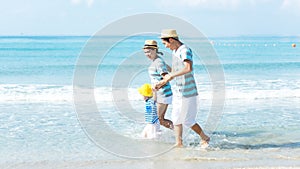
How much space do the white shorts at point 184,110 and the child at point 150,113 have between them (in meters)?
1.10

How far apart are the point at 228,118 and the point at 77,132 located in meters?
3.41

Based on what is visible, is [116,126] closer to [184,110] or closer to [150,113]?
[150,113]

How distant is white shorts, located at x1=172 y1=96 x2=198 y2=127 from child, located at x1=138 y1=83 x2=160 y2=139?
110 cm

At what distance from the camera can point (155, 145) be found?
760 cm

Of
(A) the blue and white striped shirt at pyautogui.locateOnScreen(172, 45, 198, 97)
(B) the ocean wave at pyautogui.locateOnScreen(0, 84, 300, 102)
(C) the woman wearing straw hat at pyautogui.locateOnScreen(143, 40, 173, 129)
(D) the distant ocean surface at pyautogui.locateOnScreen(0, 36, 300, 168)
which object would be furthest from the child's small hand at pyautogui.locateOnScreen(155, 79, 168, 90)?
(B) the ocean wave at pyautogui.locateOnScreen(0, 84, 300, 102)

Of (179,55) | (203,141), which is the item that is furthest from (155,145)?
(179,55)

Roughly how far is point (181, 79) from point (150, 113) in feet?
5.03

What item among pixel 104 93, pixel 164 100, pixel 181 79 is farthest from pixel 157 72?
pixel 104 93

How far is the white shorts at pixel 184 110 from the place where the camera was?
6.72 m

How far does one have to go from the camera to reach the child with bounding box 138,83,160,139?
791 centimetres

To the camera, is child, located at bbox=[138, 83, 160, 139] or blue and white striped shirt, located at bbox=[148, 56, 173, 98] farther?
child, located at bbox=[138, 83, 160, 139]

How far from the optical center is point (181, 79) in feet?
21.8

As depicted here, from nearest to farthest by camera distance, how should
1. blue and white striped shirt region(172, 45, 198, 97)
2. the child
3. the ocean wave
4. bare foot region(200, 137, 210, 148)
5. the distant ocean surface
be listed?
blue and white striped shirt region(172, 45, 198, 97) → the distant ocean surface → bare foot region(200, 137, 210, 148) → the child → the ocean wave

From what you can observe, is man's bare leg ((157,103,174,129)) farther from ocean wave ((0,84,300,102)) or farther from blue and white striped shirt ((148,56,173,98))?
ocean wave ((0,84,300,102))
